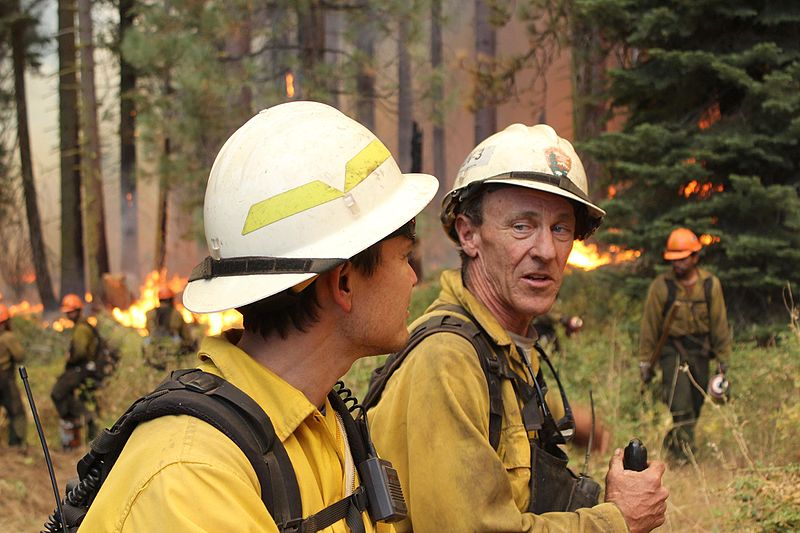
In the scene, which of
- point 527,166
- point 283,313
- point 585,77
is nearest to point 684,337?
point 527,166

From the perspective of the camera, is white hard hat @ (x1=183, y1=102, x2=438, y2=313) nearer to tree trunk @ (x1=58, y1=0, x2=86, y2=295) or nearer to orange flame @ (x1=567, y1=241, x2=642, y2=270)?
orange flame @ (x1=567, y1=241, x2=642, y2=270)

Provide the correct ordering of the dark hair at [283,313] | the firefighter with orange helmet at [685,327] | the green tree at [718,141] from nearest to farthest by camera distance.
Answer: the dark hair at [283,313]
the firefighter with orange helmet at [685,327]
the green tree at [718,141]

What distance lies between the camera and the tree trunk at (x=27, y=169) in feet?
92.1

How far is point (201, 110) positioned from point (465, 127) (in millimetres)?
16048

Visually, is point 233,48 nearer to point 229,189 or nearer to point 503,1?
point 503,1

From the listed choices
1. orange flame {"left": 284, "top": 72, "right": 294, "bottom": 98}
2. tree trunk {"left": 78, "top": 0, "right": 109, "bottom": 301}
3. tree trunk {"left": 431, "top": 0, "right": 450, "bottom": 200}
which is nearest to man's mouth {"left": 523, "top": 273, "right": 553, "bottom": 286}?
orange flame {"left": 284, "top": 72, "right": 294, "bottom": 98}

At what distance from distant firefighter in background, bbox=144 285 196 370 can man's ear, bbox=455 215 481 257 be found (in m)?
8.63

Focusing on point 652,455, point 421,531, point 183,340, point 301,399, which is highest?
point 301,399

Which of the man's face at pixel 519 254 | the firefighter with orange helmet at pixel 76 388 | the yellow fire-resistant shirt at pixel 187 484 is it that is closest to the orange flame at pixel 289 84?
the firefighter with orange helmet at pixel 76 388

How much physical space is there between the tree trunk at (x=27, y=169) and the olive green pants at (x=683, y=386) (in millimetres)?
23096

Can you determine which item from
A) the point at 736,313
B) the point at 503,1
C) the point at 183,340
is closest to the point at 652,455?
the point at 736,313

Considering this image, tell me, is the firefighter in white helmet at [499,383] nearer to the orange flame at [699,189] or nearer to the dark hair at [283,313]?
the dark hair at [283,313]

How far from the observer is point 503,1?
17.7 meters

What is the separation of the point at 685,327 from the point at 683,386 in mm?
611
